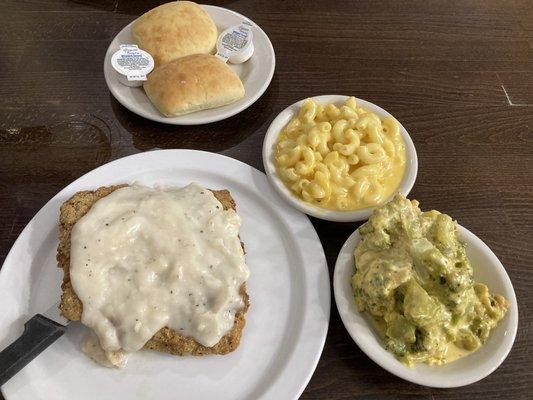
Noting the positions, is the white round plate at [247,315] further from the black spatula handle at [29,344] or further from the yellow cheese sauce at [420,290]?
the yellow cheese sauce at [420,290]

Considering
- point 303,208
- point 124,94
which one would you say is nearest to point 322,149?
point 303,208

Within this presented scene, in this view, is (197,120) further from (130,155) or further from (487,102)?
(487,102)

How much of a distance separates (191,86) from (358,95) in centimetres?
83

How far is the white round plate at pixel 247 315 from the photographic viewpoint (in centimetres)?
142

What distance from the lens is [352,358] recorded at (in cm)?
153

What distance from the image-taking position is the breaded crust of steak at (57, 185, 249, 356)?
142 centimetres

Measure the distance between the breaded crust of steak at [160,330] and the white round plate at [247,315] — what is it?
6cm

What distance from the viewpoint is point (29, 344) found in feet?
4.47

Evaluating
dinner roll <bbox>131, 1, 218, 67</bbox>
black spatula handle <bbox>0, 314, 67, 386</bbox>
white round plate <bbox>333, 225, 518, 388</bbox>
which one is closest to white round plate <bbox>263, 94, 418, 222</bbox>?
white round plate <bbox>333, 225, 518, 388</bbox>

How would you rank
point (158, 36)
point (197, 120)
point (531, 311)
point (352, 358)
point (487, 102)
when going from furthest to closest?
point (487, 102)
point (158, 36)
point (197, 120)
point (531, 311)
point (352, 358)

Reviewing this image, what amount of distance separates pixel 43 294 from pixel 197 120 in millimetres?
876

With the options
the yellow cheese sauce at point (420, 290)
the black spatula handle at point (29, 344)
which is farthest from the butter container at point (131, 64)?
the yellow cheese sauce at point (420, 290)

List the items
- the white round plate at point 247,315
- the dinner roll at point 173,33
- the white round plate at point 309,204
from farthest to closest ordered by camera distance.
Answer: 1. the dinner roll at point 173,33
2. the white round plate at point 309,204
3. the white round plate at point 247,315

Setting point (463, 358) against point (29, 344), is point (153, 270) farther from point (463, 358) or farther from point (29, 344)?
point (463, 358)
